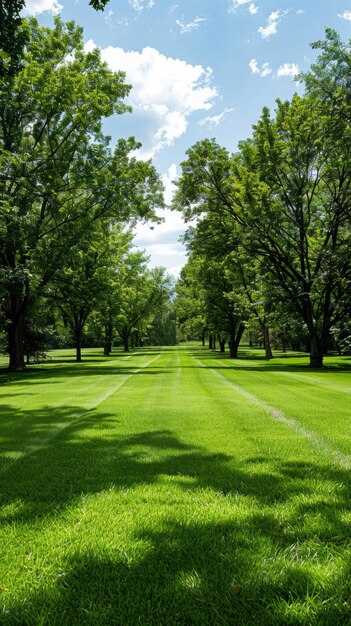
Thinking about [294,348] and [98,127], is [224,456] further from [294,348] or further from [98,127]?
[294,348]

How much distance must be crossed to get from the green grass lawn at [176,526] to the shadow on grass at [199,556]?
11 millimetres

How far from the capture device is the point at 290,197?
26578 millimetres

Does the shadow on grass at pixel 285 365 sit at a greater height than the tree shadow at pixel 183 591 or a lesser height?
lesser

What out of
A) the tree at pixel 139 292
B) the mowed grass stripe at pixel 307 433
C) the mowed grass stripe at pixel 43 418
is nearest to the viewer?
the mowed grass stripe at pixel 307 433

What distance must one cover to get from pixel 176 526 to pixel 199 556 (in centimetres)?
47

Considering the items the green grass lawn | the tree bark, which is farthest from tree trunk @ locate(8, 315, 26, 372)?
the green grass lawn

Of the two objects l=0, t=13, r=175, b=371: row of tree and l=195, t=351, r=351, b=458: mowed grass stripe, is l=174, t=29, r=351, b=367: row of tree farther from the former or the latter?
l=195, t=351, r=351, b=458: mowed grass stripe

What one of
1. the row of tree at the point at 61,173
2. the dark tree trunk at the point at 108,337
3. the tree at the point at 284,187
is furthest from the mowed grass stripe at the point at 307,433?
the dark tree trunk at the point at 108,337

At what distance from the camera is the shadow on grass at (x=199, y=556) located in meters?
2.37

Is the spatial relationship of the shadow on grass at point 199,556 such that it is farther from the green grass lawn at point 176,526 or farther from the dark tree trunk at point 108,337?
the dark tree trunk at point 108,337

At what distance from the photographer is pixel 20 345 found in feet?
83.6

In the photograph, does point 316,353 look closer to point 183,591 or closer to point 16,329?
point 16,329

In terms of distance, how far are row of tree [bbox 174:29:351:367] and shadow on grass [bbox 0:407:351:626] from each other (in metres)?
18.7

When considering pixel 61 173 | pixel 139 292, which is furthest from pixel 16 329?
pixel 139 292
